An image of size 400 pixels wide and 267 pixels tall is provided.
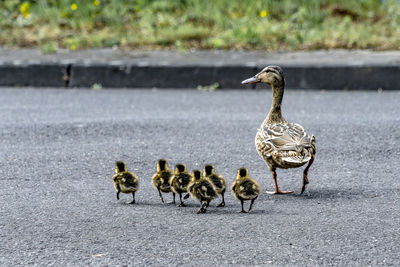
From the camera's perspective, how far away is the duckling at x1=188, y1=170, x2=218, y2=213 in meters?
4.80

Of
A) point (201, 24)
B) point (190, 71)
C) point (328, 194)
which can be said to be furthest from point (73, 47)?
point (328, 194)

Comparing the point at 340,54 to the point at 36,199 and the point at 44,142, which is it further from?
the point at 36,199

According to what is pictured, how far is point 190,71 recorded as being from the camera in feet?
32.7

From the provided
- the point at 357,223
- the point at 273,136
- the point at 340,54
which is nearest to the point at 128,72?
the point at 340,54

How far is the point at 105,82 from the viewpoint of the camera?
33.4 feet

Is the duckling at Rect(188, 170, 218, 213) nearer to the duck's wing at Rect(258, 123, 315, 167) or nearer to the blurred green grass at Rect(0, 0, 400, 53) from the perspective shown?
the duck's wing at Rect(258, 123, 315, 167)

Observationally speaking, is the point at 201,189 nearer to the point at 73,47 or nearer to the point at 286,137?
the point at 286,137

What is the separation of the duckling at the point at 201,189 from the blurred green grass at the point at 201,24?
6.36 meters

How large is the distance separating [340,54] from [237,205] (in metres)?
5.81

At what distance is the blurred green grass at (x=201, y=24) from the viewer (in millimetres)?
11203

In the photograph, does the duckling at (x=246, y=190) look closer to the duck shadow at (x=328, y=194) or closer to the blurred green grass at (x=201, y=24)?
the duck shadow at (x=328, y=194)

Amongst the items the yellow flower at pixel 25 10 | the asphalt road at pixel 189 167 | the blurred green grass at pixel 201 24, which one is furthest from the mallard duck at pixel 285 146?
the yellow flower at pixel 25 10

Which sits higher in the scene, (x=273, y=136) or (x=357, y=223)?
(x=273, y=136)

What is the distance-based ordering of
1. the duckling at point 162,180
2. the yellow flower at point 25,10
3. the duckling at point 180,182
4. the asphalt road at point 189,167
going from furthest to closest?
the yellow flower at point 25,10 → the duckling at point 162,180 → the duckling at point 180,182 → the asphalt road at point 189,167
